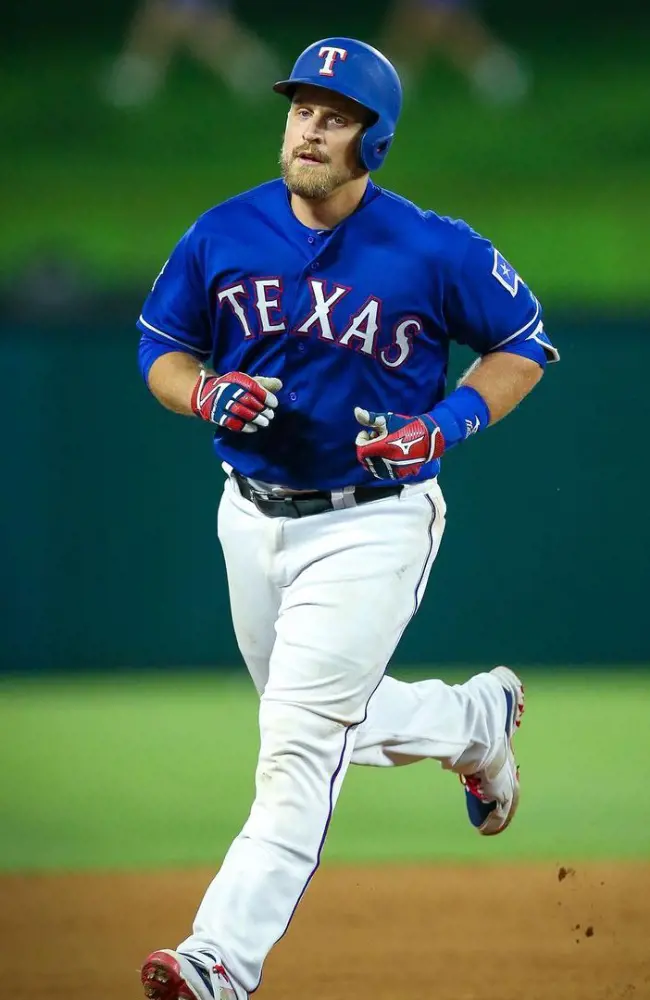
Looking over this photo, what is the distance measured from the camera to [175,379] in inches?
122

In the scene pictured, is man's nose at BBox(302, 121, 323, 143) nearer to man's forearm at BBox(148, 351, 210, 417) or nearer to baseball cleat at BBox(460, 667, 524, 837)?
man's forearm at BBox(148, 351, 210, 417)

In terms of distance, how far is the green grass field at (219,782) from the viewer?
14.2ft

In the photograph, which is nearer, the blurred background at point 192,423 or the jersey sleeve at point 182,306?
→ the jersey sleeve at point 182,306

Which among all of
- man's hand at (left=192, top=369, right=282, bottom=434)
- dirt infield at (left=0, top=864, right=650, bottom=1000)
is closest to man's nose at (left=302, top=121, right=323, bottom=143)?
man's hand at (left=192, top=369, right=282, bottom=434)

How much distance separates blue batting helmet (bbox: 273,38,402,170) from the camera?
2893 mm

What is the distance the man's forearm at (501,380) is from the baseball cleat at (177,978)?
126cm

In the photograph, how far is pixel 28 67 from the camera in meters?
6.19

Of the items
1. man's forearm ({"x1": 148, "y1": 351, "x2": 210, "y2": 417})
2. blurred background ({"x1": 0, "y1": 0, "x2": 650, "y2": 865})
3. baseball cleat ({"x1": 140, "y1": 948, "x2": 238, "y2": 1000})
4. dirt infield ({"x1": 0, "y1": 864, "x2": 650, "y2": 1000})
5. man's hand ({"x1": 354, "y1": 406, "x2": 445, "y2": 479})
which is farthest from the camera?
blurred background ({"x1": 0, "y1": 0, "x2": 650, "y2": 865})

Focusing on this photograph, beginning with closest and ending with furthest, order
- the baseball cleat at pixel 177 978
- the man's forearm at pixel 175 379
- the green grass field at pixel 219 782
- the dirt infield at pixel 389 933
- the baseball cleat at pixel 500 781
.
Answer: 1. the baseball cleat at pixel 177 978
2. the man's forearm at pixel 175 379
3. the dirt infield at pixel 389 933
4. the baseball cleat at pixel 500 781
5. the green grass field at pixel 219 782

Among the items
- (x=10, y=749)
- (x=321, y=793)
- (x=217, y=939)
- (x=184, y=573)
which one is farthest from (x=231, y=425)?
(x=184, y=573)

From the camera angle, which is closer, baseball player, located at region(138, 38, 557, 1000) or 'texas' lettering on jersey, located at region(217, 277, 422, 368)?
baseball player, located at region(138, 38, 557, 1000)

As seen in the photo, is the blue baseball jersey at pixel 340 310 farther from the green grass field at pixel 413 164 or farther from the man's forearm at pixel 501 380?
the green grass field at pixel 413 164

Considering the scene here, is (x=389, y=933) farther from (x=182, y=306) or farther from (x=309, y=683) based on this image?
(x=182, y=306)

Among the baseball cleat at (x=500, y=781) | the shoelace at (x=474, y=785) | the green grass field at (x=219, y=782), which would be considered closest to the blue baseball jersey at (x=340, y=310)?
the baseball cleat at (x=500, y=781)
